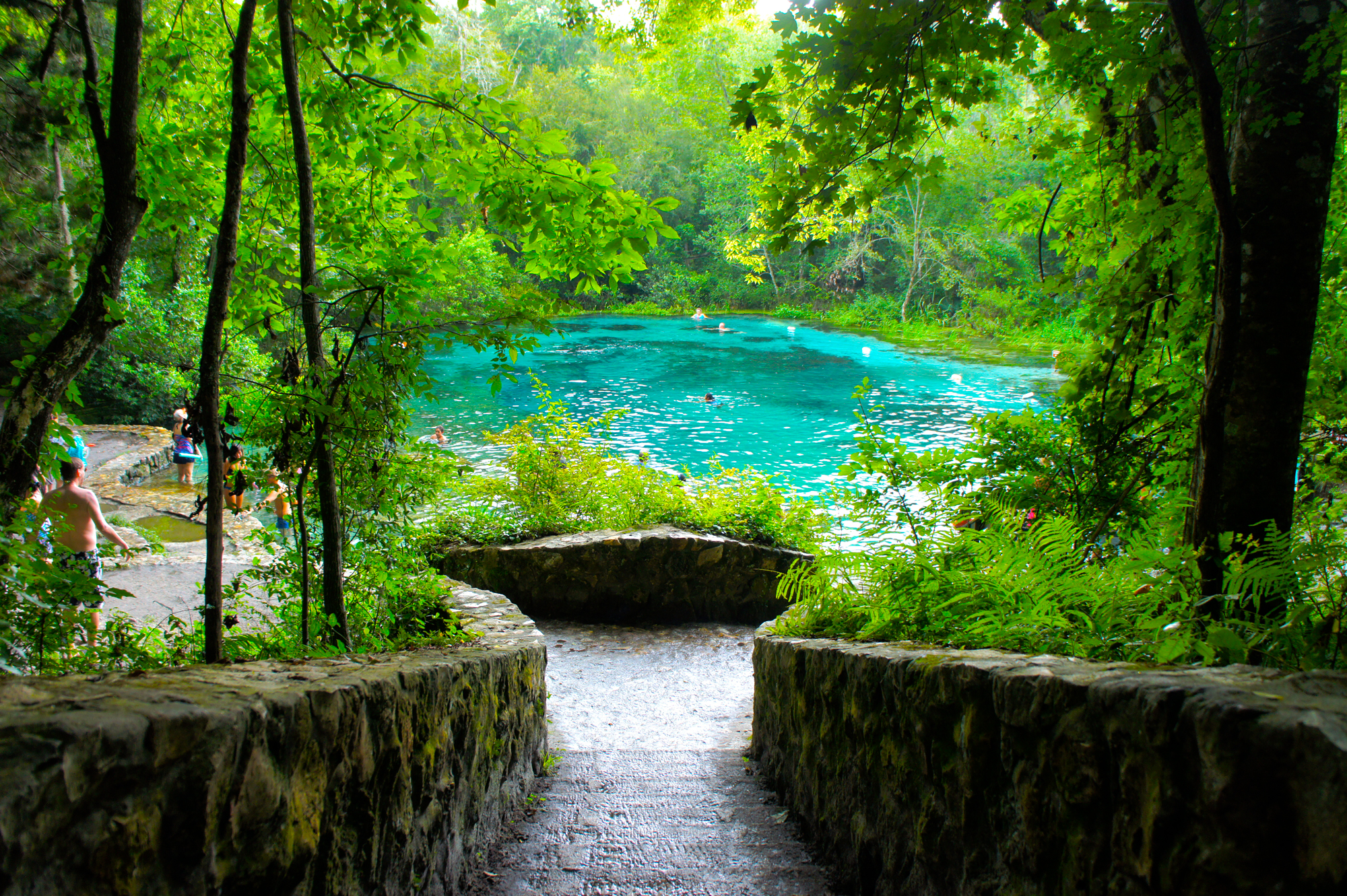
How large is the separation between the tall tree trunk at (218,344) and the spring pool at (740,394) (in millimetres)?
13805

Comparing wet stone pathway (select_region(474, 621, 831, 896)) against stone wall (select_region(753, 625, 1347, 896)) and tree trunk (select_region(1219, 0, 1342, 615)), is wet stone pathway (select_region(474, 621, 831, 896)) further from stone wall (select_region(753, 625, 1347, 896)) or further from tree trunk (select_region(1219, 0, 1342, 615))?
tree trunk (select_region(1219, 0, 1342, 615))

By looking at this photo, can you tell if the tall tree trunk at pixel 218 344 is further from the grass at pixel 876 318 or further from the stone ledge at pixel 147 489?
the grass at pixel 876 318

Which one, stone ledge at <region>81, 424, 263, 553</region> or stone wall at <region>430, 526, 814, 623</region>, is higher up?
stone ledge at <region>81, 424, 263, 553</region>

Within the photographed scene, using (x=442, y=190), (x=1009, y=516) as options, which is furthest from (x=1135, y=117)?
(x=442, y=190)

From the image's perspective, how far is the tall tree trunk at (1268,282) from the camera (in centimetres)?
271

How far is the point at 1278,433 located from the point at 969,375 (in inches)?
1105

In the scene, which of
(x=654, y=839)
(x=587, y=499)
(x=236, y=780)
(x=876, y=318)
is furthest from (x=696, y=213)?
(x=236, y=780)

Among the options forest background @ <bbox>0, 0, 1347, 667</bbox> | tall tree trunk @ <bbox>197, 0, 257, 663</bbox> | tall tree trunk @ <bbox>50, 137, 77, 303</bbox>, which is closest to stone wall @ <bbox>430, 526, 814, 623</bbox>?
forest background @ <bbox>0, 0, 1347, 667</bbox>

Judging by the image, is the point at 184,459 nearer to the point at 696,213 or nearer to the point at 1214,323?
the point at 1214,323

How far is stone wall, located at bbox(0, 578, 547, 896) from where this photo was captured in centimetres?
106

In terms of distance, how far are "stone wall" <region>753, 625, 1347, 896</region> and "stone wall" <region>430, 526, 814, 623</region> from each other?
5.51m

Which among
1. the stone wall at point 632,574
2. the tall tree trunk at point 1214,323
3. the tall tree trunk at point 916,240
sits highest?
the tall tree trunk at point 916,240

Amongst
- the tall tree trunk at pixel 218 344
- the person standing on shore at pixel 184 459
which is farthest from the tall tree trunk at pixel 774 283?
the tall tree trunk at pixel 218 344

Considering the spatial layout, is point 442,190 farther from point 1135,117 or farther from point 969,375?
point 969,375
